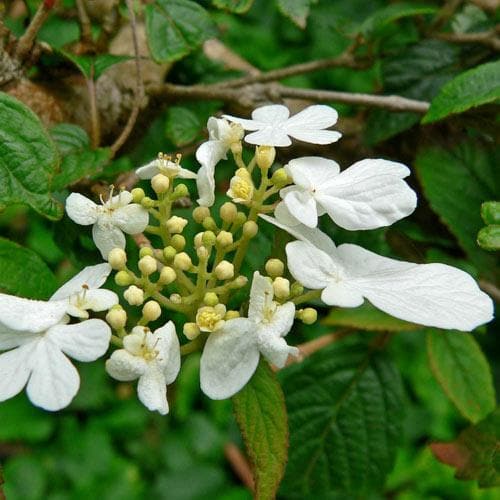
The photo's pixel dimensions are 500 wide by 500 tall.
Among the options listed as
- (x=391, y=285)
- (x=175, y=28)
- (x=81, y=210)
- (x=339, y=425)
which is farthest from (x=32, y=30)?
(x=339, y=425)

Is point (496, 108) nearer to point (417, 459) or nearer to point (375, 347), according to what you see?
point (375, 347)

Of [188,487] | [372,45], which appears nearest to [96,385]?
[188,487]

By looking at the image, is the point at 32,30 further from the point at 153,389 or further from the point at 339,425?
the point at 339,425

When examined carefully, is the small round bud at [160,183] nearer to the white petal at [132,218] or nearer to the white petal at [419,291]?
the white petal at [132,218]

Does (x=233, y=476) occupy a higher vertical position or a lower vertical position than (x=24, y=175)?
lower

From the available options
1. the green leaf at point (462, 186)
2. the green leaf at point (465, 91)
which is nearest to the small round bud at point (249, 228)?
the green leaf at point (465, 91)

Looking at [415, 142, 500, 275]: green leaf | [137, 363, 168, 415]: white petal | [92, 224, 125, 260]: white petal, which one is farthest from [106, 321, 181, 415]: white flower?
[415, 142, 500, 275]: green leaf
